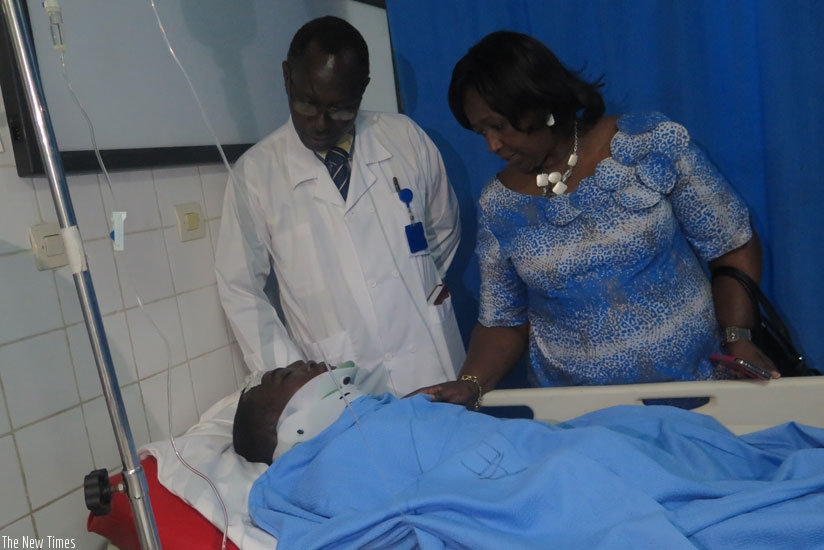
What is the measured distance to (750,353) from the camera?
1.44m

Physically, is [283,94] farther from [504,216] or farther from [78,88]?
[504,216]

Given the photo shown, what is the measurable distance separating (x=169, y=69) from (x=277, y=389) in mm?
856

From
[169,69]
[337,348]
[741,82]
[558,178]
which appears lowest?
[337,348]

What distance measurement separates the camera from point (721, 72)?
1.65m

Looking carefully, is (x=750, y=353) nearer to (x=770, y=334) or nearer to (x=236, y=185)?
(x=770, y=334)

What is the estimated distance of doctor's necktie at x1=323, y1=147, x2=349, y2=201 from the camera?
5.87ft

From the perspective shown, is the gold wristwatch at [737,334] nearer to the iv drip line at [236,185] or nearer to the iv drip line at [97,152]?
the iv drip line at [236,185]

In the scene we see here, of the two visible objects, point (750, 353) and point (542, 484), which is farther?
point (750, 353)

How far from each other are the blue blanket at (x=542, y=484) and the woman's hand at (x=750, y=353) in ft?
0.77

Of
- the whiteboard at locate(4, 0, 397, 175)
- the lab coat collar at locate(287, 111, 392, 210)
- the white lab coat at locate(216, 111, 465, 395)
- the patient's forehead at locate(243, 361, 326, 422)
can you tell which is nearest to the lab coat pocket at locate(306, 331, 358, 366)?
the white lab coat at locate(216, 111, 465, 395)

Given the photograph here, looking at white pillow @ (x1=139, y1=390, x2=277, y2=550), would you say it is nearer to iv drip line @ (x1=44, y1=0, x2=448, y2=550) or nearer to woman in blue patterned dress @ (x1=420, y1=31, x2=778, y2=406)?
iv drip line @ (x1=44, y1=0, x2=448, y2=550)

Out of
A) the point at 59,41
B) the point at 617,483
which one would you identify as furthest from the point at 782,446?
the point at 59,41

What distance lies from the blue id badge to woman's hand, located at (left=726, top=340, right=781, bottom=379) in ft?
2.48

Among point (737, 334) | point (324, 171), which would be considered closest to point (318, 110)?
point (324, 171)
